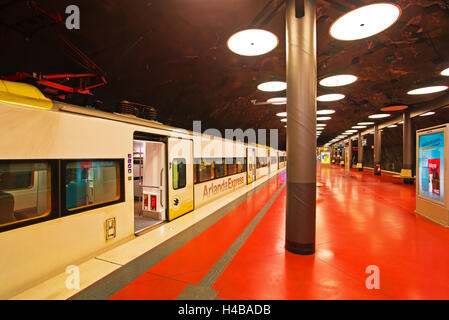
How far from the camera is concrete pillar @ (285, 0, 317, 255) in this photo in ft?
11.3

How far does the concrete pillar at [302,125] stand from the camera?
11.3 ft

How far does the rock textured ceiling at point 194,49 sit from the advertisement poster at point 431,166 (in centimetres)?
296

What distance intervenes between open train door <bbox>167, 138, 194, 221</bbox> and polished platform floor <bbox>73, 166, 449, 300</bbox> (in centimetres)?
85

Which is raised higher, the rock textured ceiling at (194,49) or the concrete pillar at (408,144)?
the rock textured ceiling at (194,49)

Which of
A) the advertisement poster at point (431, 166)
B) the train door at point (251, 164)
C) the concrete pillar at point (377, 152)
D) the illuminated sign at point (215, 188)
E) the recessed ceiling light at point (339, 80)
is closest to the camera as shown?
the advertisement poster at point (431, 166)

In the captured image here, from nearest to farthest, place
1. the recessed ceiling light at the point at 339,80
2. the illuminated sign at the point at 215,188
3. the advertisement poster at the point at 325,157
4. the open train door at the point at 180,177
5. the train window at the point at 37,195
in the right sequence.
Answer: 1. the train window at the point at 37,195
2. the open train door at the point at 180,177
3. the illuminated sign at the point at 215,188
4. the recessed ceiling light at the point at 339,80
5. the advertisement poster at the point at 325,157

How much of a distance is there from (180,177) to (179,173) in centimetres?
12

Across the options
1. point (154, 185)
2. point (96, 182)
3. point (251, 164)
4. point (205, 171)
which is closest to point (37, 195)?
point (96, 182)

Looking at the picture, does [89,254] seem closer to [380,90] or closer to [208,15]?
[208,15]

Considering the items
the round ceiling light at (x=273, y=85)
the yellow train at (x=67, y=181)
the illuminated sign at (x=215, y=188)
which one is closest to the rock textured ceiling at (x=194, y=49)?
the round ceiling light at (x=273, y=85)

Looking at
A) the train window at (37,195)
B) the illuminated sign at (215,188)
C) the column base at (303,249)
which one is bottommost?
the column base at (303,249)
